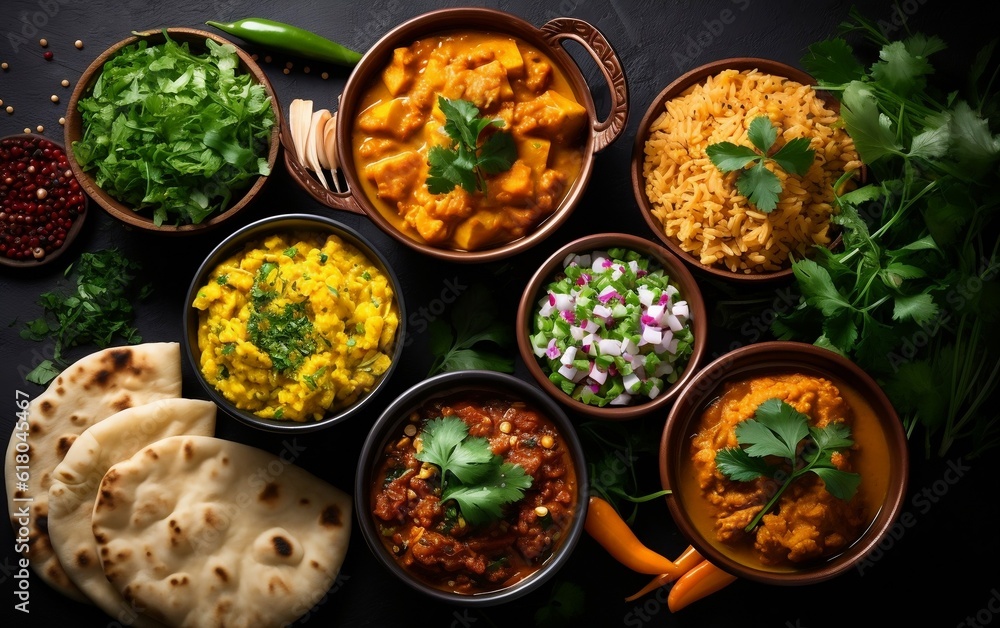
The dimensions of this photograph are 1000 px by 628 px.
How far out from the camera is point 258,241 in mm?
3766

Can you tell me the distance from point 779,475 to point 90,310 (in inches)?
138

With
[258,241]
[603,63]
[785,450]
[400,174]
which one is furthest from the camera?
[258,241]

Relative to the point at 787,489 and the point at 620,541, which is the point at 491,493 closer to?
the point at 620,541

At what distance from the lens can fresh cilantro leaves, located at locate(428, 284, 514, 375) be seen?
3.91 meters

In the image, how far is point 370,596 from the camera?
159 inches

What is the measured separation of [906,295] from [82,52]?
14.3ft

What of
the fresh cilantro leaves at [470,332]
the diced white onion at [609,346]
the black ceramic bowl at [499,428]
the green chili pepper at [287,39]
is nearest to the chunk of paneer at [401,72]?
the green chili pepper at [287,39]

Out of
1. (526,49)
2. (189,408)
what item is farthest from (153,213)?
(526,49)

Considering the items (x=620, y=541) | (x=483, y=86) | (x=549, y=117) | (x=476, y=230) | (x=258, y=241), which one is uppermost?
Answer: (x=483, y=86)

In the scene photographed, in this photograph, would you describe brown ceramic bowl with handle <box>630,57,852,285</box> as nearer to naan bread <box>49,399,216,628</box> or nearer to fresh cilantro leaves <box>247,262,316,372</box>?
fresh cilantro leaves <box>247,262,316,372</box>

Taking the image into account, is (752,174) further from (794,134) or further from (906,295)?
(906,295)

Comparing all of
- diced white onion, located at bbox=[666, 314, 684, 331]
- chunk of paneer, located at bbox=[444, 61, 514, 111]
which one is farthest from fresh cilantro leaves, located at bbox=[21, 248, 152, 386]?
diced white onion, located at bbox=[666, 314, 684, 331]

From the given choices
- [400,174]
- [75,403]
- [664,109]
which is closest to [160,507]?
[75,403]

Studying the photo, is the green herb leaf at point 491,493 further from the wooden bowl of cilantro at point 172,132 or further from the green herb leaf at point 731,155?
the wooden bowl of cilantro at point 172,132
